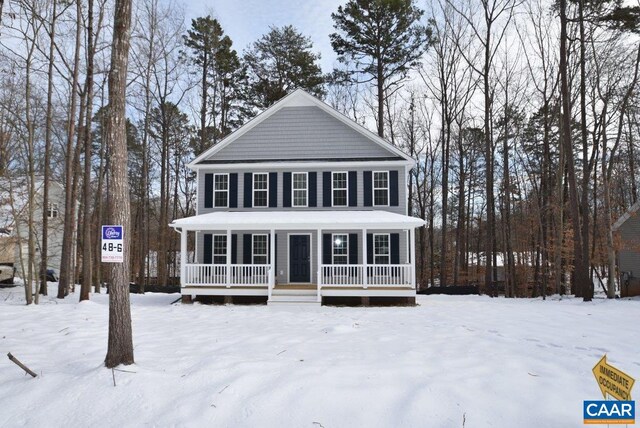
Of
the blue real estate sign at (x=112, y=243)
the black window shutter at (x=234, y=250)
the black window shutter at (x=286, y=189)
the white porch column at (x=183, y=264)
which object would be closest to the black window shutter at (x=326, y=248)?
the black window shutter at (x=286, y=189)

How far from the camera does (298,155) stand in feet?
47.1

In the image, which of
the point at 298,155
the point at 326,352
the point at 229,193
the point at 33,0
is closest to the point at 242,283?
the point at 229,193

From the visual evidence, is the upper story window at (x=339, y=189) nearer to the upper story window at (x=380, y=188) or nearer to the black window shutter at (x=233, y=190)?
the upper story window at (x=380, y=188)

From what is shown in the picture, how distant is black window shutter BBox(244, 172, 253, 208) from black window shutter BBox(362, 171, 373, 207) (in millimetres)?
4395

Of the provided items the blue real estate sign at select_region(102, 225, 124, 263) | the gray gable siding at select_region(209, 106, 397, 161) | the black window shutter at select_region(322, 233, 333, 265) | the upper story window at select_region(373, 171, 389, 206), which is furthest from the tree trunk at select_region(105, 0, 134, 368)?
the upper story window at select_region(373, 171, 389, 206)

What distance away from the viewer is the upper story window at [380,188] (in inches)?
547

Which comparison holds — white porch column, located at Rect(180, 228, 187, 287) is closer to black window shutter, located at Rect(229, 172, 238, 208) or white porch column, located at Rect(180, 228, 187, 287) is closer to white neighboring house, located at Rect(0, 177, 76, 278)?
black window shutter, located at Rect(229, 172, 238, 208)

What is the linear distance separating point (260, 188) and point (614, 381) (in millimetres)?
12573

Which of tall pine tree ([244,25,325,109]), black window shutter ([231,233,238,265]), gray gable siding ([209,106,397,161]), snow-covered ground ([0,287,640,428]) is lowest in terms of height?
snow-covered ground ([0,287,640,428])

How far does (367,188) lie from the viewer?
550 inches

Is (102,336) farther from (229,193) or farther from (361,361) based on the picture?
(229,193)

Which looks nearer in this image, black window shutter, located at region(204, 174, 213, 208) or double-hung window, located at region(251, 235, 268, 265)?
double-hung window, located at region(251, 235, 268, 265)

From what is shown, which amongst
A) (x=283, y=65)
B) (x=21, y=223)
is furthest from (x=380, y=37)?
(x=21, y=223)

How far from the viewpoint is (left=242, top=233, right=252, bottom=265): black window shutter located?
537 inches
